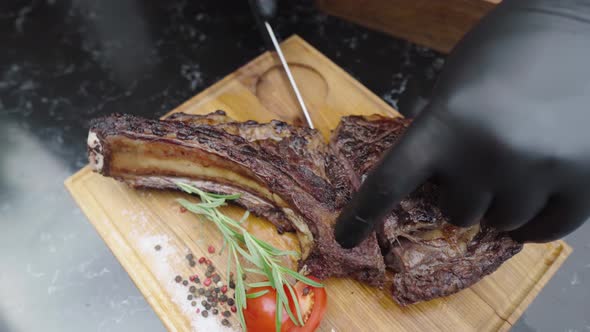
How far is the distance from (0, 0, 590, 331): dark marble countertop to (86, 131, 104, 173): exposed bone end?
51cm

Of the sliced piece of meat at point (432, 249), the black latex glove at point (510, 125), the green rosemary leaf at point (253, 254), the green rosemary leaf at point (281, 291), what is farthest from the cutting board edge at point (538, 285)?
the green rosemary leaf at point (253, 254)

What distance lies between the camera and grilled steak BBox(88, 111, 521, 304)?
73.1 inches

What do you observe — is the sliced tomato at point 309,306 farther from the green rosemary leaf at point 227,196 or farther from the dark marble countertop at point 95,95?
the dark marble countertop at point 95,95

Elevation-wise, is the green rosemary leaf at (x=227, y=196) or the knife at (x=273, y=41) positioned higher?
the knife at (x=273, y=41)

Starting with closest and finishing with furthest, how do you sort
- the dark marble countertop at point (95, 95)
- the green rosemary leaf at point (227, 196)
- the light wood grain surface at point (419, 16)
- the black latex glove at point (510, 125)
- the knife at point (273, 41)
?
the black latex glove at point (510, 125)
the green rosemary leaf at point (227, 196)
the dark marble countertop at point (95, 95)
the knife at point (273, 41)
the light wood grain surface at point (419, 16)

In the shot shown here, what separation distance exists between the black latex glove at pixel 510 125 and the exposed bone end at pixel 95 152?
3.89 feet

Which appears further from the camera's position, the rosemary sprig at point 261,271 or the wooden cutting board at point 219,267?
the wooden cutting board at point 219,267

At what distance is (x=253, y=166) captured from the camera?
6.39 feet

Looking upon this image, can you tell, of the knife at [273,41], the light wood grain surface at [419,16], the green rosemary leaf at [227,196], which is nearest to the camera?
the green rosemary leaf at [227,196]

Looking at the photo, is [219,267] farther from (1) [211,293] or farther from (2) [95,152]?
(2) [95,152]

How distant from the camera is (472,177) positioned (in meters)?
1.37

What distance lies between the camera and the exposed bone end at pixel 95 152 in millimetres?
2002

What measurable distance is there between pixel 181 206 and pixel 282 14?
66.8 inches

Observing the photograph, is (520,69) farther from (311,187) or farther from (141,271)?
(141,271)
